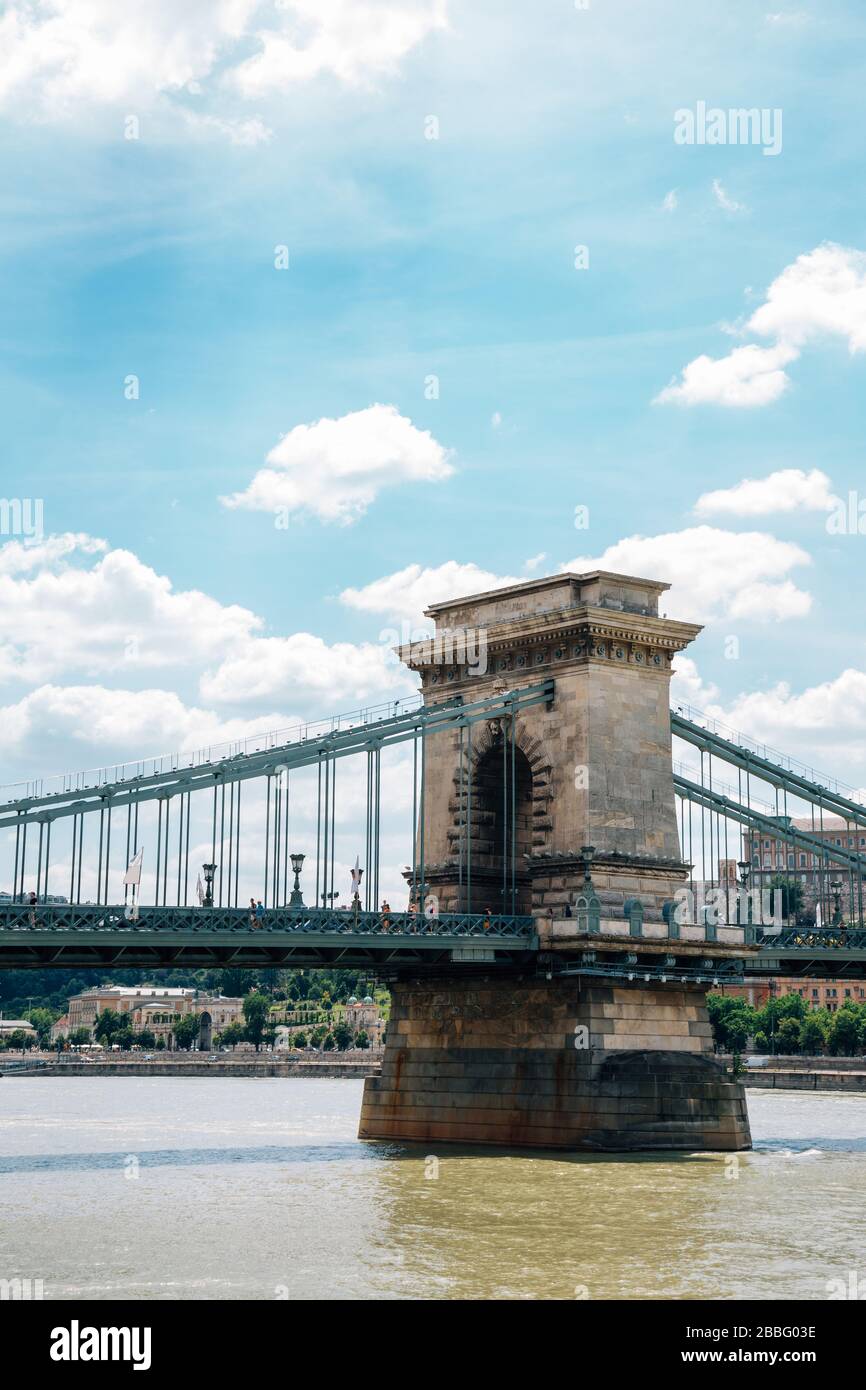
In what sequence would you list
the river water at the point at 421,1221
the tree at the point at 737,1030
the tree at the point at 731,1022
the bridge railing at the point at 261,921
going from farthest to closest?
the tree at the point at 731,1022
the tree at the point at 737,1030
the bridge railing at the point at 261,921
the river water at the point at 421,1221

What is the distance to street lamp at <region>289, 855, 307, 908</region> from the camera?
59.7m

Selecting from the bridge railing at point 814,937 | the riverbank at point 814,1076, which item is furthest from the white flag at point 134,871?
the riverbank at point 814,1076

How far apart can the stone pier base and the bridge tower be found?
6 centimetres

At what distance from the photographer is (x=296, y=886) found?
60094mm

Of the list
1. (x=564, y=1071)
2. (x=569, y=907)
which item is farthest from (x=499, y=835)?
(x=564, y=1071)

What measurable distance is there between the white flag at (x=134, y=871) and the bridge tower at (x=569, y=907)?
42.3 ft

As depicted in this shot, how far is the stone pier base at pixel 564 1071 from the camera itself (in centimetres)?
5841

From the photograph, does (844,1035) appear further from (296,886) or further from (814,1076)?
(296,886)

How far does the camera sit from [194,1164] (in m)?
61.6

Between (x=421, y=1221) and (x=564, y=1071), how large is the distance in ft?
51.3

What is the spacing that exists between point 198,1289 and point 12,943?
1823cm

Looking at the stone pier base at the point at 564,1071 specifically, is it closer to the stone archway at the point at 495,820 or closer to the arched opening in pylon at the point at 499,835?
the stone archway at the point at 495,820
